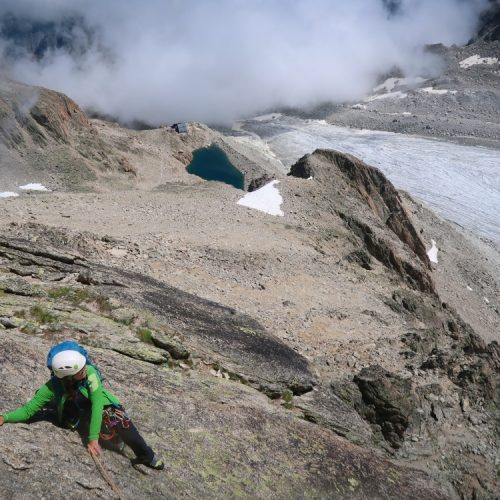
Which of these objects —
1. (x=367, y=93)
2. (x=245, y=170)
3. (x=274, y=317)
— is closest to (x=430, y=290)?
(x=274, y=317)

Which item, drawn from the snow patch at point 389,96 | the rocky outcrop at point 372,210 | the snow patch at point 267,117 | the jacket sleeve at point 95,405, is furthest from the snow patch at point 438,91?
the jacket sleeve at point 95,405

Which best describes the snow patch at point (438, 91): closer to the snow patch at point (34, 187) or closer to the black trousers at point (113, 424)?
the snow patch at point (34, 187)

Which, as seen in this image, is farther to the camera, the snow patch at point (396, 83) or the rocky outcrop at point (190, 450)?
the snow patch at point (396, 83)

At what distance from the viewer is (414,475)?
350 inches

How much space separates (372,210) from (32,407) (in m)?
34.4

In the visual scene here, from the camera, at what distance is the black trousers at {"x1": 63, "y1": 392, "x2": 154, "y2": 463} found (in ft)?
19.4

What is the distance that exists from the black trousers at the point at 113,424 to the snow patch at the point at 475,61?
172 metres

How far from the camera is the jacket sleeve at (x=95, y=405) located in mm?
5664

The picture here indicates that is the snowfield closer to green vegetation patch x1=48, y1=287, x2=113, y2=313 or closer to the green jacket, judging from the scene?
green vegetation patch x1=48, y1=287, x2=113, y2=313

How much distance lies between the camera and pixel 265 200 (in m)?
30.8

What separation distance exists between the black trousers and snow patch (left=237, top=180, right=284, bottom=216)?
77.1 feet

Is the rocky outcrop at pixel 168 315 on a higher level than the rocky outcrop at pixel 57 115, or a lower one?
lower

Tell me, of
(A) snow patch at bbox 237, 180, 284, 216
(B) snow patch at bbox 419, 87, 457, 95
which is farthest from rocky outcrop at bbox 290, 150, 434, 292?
(B) snow patch at bbox 419, 87, 457, 95

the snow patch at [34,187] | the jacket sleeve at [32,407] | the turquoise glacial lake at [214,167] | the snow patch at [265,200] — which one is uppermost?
the jacket sleeve at [32,407]
